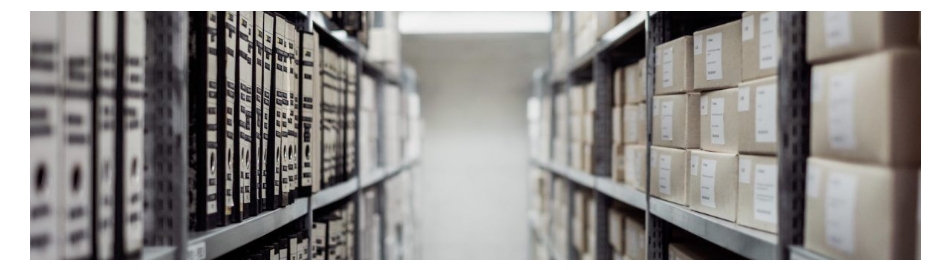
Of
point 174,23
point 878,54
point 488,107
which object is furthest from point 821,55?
point 488,107

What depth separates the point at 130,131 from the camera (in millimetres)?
862

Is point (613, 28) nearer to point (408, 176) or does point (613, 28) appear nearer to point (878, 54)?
point (878, 54)

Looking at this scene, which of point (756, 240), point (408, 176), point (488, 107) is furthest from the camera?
point (488, 107)

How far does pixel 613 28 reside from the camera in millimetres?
2039

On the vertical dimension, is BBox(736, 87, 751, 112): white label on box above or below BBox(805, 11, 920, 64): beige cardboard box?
below

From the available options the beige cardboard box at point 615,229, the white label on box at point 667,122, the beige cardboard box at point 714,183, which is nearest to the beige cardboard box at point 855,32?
the beige cardboard box at point 714,183

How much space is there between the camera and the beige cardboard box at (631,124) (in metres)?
1.98

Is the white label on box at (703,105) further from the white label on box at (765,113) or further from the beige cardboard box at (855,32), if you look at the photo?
the beige cardboard box at (855,32)

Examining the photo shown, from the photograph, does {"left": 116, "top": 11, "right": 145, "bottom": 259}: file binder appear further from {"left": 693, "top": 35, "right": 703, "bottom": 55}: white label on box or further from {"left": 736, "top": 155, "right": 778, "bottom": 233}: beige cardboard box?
{"left": 693, "top": 35, "right": 703, "bottom": 55}: white label on box

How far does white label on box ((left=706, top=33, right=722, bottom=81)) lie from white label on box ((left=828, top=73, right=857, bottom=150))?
0.47m

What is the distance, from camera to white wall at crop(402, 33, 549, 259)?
4891 mm

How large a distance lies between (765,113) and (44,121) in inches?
42.0

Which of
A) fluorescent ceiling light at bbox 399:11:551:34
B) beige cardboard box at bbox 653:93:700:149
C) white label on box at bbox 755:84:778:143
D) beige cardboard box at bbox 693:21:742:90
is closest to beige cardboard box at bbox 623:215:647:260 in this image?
beige cardboard box at bbox 653:93:700:149

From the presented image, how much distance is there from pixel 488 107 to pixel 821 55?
156 inches
